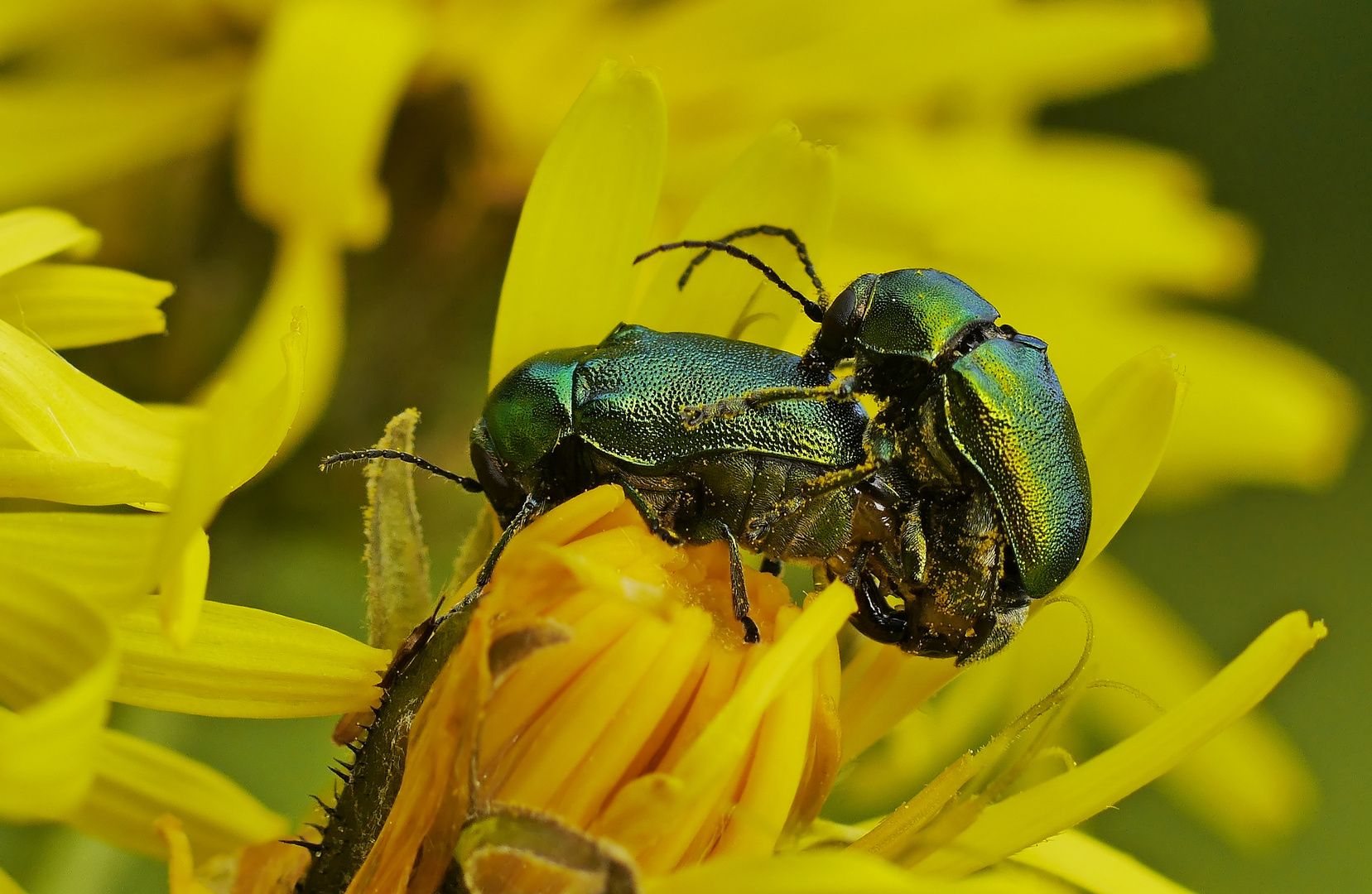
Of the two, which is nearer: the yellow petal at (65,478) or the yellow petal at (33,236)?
the yellow petal at (65,478)

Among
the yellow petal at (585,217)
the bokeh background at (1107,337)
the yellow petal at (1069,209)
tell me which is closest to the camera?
the yellow petal at (585,217)

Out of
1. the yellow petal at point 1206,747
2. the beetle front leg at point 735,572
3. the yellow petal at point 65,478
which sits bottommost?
the yellow petal at point 1206,747

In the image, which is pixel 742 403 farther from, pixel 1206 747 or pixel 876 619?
pixel 1206 747

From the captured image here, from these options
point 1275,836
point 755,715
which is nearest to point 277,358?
point 755,715

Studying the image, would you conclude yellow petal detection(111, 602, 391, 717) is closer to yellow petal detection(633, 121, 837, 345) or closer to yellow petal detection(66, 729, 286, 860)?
yellow petal detection(66, 729, 286, 860)

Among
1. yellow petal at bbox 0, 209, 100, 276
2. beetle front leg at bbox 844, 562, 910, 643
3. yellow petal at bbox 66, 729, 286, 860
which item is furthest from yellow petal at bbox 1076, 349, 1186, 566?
yellow petal at bbox 0, 209, 100, 276

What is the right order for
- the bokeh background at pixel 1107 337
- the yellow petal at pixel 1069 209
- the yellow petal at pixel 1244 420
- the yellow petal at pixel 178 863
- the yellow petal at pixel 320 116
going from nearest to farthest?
1. the yellow petal at pixel 178 863
2. the yellow petal at pixel 320 116
3. the bokeh background at pixel 1107 337
4. the yellow petal at pixel 1069 209
5. the yellow petal at pixel 1244 420

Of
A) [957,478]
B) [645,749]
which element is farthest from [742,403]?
[645,749]

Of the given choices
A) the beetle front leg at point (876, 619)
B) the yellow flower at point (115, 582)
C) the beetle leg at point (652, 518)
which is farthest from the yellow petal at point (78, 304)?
the beetle front leg at point (876, 619)

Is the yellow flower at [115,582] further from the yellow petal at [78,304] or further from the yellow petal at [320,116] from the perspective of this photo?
the yellow petal at [320,116]
